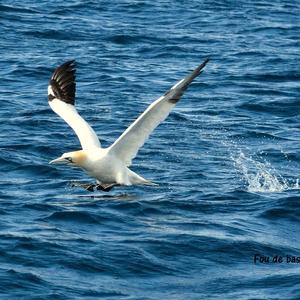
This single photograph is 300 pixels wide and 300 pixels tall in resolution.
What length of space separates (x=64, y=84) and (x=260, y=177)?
3146 mm

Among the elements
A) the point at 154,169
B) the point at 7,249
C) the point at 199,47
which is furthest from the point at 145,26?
the point at 7,249

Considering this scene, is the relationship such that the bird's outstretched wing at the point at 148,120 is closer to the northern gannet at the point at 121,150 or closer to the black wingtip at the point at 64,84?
the northern gannet at the point at 121,150

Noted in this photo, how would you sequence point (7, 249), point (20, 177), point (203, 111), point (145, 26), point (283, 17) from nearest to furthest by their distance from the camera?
point (7, 249)
point (20, 177)
point (203, 111)
point (145, 26)
point (283, 17)

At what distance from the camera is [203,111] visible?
61.4 feet

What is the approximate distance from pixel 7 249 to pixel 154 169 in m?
4.35

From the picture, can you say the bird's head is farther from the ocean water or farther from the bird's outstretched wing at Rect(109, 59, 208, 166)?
the ocean water

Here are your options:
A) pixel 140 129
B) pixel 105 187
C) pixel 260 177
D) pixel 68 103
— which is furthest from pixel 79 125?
pixel 260 177

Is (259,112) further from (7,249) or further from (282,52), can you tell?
(7,249)

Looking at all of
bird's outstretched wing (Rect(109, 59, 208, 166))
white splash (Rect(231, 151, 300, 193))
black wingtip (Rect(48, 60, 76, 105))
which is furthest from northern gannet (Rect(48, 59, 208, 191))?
white splash (Rect(231, 151, 300, 193))

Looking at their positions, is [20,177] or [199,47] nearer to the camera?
[20,177]

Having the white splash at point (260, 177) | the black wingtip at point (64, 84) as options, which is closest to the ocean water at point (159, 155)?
the white splash at point (260, 177)

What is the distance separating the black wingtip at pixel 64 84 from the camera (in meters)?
15.5

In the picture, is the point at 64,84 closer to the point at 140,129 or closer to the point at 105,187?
the point at 105,187

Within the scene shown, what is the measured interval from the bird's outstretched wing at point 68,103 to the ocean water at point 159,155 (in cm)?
67
